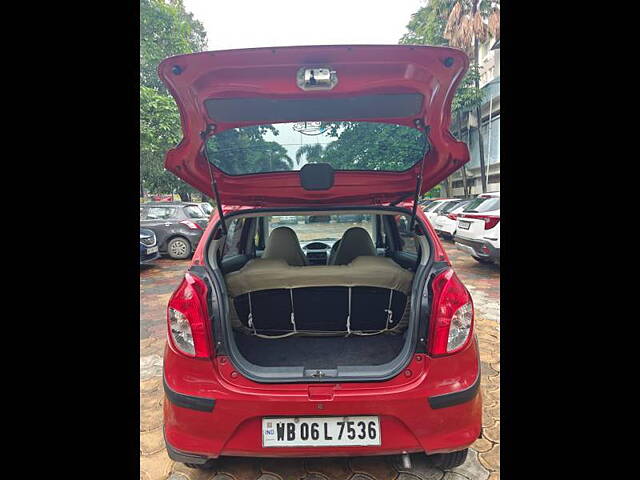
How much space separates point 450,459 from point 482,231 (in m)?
5.32

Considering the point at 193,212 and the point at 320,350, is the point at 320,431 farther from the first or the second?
the point at 193,212

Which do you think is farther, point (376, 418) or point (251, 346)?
point (251, 346)

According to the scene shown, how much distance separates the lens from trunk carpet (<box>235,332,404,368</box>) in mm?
1975

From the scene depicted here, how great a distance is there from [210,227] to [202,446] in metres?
1.12

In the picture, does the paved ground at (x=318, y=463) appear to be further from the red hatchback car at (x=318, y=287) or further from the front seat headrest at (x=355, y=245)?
the front seat headrest at (x=355, y=245)

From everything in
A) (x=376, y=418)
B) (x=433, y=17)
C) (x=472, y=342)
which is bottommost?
(x=376, y=418)

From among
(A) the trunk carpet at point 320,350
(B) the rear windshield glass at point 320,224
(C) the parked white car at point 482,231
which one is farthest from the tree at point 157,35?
(A) the trunk carpet at point 320,350

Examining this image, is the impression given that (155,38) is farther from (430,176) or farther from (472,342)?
(472,342)

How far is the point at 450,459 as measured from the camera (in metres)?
1.83

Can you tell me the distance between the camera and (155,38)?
1134cm

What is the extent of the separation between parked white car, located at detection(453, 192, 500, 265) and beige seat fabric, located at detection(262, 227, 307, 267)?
4.53 meters

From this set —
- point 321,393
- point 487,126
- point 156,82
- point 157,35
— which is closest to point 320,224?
point 321,393

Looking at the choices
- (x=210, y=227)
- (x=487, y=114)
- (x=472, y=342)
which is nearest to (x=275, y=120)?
(x=210, y=227)

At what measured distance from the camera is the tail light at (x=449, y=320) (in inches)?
66.1
